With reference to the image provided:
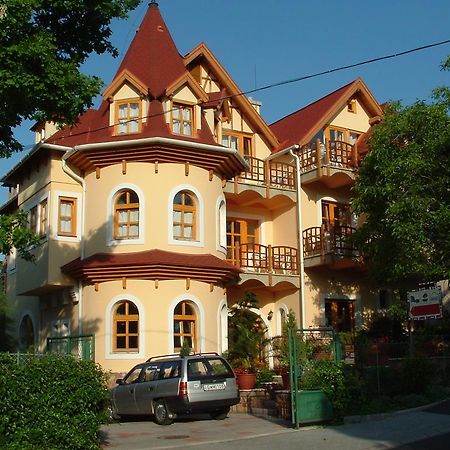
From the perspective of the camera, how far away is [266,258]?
2548 cm

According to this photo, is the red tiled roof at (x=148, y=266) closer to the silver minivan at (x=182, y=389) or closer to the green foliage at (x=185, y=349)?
the green foliage at (x=185, y=349)

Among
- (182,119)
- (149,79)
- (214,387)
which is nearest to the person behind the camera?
(214,387)

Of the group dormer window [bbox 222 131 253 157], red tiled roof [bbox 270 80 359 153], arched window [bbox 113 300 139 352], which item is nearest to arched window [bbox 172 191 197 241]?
arched window [bbox 113 300 139 352]

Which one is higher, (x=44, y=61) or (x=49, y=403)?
(x=44, y=61)

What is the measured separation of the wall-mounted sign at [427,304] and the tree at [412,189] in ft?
12.7

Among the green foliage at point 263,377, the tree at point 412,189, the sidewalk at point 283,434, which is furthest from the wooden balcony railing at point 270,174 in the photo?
the sidewalk at point 283,434

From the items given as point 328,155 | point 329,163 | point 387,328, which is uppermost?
point 328,155

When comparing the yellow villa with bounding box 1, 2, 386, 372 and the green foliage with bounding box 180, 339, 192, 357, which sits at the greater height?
the yellow villa with bounding box 1, 2, 386, 372

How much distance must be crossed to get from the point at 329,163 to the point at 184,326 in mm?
8937

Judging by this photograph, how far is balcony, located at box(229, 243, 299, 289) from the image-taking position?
81.0 feet

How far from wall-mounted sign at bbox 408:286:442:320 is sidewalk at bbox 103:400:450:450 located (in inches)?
A: 91.3

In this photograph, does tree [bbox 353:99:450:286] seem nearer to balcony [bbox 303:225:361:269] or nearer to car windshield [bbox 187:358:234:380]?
balcony [bbox 303:225:361:269]

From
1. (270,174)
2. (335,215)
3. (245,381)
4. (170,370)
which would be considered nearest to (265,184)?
(270,174)

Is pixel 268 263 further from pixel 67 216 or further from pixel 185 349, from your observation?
pixel 67 216
